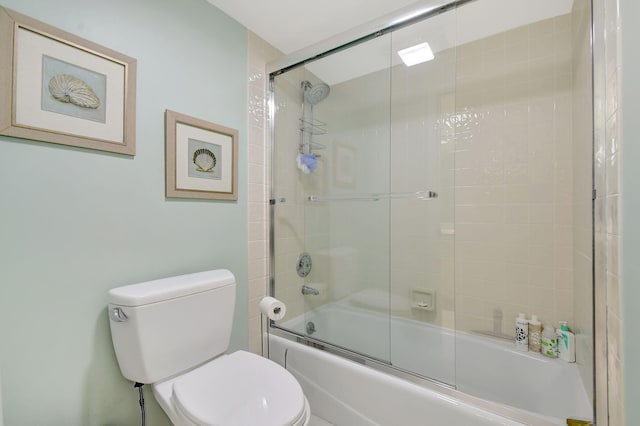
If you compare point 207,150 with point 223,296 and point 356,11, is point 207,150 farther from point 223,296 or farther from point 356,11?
point 356,11

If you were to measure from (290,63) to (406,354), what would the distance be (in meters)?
1.77

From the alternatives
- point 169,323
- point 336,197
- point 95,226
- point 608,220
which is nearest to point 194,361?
point 169,323

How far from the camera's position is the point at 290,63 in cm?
167

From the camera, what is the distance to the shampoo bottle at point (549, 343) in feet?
4.68

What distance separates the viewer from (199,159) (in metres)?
1.37

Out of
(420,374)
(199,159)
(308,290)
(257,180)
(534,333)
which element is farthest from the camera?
(308,290)

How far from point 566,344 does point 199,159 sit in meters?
2.07

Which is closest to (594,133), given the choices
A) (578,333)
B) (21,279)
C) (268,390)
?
(578,333)

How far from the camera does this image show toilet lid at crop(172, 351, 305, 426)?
0.86 m

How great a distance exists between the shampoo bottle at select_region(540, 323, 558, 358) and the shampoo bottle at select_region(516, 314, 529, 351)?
2.6 inches

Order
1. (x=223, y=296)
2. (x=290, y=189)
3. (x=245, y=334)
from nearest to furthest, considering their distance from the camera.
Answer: (x=223, y=296)
(x=245, y=334)
(x=290, y=189)

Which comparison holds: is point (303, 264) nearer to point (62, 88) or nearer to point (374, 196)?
point (374, 196)

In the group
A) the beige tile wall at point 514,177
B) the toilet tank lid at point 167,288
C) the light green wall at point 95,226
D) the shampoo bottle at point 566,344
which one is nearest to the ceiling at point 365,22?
the beige tile wall at point 514,177

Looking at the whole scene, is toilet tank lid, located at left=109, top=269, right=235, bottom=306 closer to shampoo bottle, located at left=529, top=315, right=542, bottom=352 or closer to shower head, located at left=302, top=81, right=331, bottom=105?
shower head, located at left=302, top=81, right=331, bottom=105
